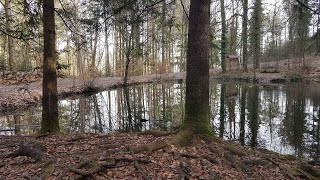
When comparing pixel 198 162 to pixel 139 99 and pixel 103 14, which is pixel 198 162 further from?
pixel 139 99

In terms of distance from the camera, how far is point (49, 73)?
845 centimetres

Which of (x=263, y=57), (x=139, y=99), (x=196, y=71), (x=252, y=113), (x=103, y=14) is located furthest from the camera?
(x=263, y=57)

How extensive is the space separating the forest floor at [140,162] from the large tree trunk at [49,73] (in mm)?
1614

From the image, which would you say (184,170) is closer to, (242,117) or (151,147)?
(151,147)

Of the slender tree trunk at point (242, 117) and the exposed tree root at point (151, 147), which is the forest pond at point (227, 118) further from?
the exposed tree root at point (151, 147)

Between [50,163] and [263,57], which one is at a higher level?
[263,57]

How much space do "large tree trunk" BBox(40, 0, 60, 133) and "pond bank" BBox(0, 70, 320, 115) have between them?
0.91 metres

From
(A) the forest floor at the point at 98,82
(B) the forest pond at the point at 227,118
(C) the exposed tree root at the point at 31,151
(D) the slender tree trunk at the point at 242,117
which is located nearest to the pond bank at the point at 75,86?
(A) the forest floor at the point at 98,82

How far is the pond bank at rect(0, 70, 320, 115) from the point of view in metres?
16.7

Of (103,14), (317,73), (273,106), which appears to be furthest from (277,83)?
(103,14)

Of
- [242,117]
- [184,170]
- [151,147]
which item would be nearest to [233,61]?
[242,117]

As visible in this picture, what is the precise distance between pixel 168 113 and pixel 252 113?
4.35 meters

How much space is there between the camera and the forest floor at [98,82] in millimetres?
17250

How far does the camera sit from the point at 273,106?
16672 millimetres
